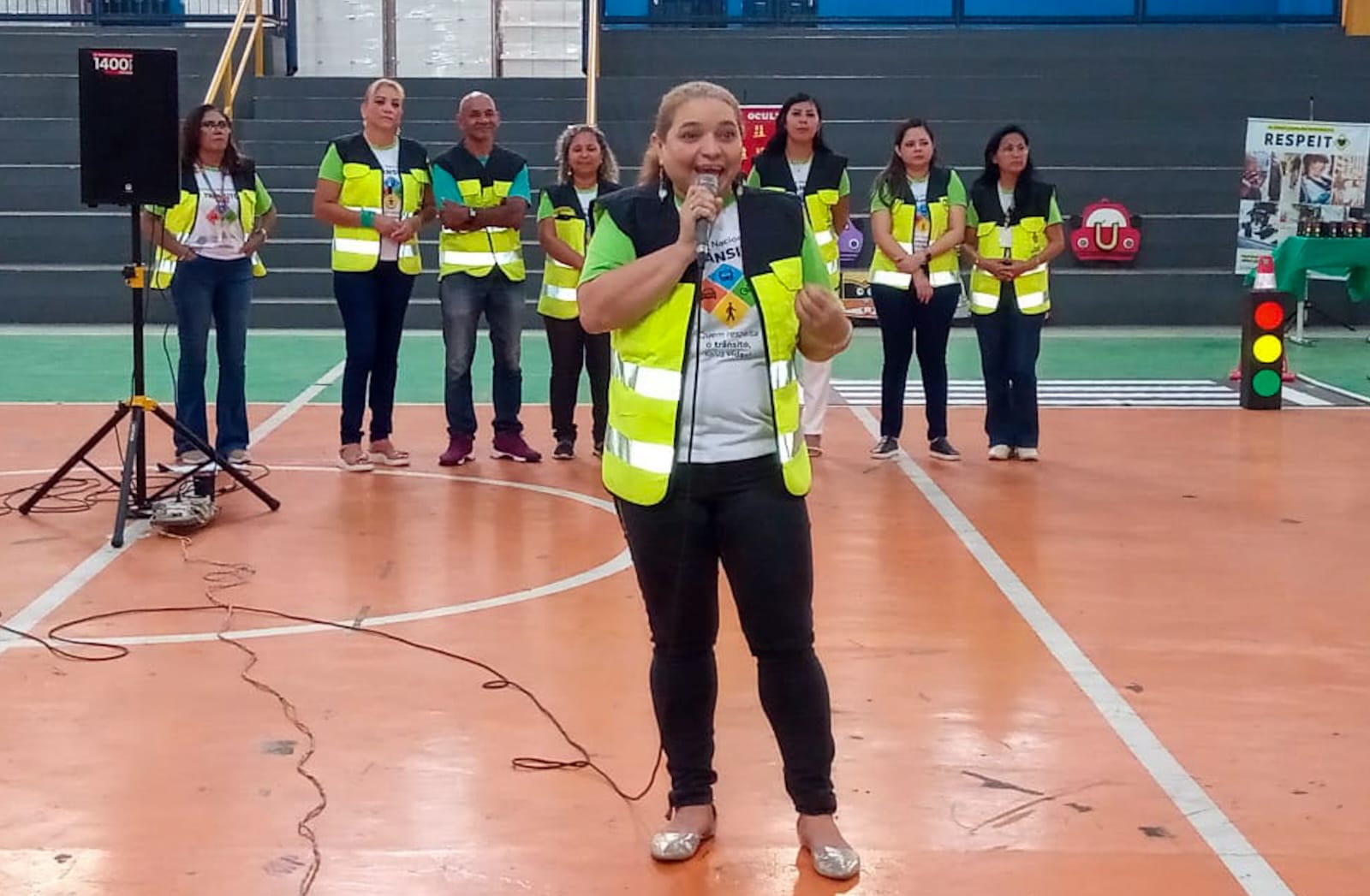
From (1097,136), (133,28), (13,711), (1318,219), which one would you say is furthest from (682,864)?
(133,28)

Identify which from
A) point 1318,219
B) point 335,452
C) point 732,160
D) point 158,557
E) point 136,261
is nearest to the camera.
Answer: point 732,160

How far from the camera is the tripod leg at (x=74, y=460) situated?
7.38 meters

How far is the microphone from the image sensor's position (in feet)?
11.6

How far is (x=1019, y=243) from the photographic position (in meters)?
9.20

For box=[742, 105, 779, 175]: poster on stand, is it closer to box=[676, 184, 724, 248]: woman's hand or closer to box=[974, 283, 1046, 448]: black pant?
box=[974, 283, 1046, 448]: black pant

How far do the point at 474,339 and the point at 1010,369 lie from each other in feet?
9.66

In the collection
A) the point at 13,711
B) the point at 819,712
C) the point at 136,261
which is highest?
the point at 136,261

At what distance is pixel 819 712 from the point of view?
3820 mm

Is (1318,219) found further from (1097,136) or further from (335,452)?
(335,452)

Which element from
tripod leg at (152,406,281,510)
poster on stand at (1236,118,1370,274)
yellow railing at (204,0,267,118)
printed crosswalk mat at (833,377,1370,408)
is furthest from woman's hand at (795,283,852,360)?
yellow railing at (204,0,267,118)

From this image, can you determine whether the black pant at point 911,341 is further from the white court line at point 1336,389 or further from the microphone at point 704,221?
the microphone at point 704,221

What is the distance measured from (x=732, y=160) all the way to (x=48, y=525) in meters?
4.89

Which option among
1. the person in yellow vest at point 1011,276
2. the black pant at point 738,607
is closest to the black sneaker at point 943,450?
the person in yellow vest at point 1011,276

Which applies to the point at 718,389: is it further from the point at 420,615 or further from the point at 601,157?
the point at 601,157
